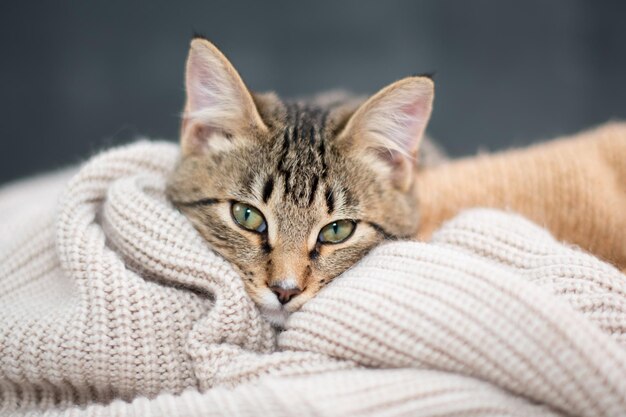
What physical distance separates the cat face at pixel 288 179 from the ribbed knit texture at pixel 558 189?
0.76 feet

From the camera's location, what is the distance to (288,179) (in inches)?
38.9

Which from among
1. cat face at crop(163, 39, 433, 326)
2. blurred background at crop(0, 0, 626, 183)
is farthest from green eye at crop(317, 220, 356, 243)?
blurred background at crop(0, 0, 626, 183)

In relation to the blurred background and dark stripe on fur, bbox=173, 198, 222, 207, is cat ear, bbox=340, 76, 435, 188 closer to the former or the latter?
dark stripe on fur, bbox=173, 198, 222, 207

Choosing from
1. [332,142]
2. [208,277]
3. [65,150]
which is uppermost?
[332,142]

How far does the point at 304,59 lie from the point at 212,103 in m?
1.01

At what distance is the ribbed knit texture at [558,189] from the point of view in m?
1.22

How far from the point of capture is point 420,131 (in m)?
1.09

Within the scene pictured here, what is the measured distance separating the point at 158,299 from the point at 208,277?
85 millimetres

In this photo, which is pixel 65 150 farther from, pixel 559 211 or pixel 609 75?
pixel 609 75

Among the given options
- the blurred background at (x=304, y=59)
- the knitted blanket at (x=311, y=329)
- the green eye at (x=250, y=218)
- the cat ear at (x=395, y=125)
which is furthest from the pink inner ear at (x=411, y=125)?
the blurred background at (x=304, y=59)

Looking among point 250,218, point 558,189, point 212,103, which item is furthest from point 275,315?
point 558,189

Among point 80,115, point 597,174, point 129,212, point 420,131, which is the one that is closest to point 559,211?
point 597,174

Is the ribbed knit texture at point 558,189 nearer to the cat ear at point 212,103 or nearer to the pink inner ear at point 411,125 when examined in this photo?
the pink inner ear at point 411,125

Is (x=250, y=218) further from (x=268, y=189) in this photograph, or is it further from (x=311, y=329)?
(x=311, y=329)
